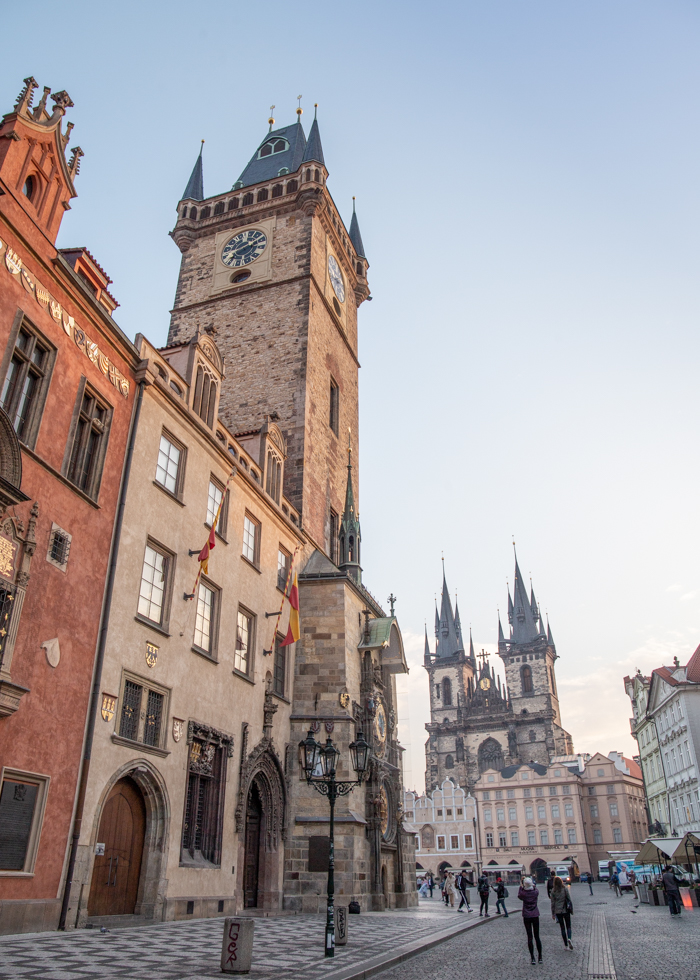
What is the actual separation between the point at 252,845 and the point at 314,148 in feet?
98.9

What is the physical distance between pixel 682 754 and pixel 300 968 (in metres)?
37.4

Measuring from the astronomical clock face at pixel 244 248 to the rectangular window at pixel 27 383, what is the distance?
2111 centimetres

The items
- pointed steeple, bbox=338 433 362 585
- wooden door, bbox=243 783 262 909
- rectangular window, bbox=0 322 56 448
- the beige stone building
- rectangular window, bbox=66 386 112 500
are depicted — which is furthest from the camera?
pointed steeple, bbox=338 433 362 585

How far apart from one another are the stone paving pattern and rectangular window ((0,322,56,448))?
22.8ft

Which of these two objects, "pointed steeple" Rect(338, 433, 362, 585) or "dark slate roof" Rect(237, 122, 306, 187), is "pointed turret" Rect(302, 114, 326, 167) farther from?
"pointed steeple" Rect(338, 433, 362, 585)

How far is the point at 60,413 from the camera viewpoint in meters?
12.2

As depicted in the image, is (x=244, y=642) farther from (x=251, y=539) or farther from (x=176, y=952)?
(x=176, y=952)

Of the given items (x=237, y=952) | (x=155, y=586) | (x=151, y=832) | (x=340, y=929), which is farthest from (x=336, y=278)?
(x=237, y=952)

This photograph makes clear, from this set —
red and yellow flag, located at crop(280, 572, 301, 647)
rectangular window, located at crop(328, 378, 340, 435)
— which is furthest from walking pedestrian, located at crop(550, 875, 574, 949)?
rectangular window, located at crop(328, 378, 340, 435)

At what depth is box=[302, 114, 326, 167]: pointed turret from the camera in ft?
110

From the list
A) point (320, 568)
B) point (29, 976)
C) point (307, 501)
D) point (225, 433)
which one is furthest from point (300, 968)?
point (307, 501)

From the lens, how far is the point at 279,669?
19.8 metres

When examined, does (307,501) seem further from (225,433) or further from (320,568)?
(225,433)

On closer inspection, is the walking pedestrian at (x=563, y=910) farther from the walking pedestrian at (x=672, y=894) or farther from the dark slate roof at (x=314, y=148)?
the dark slate roof at (x=314, y=148)
